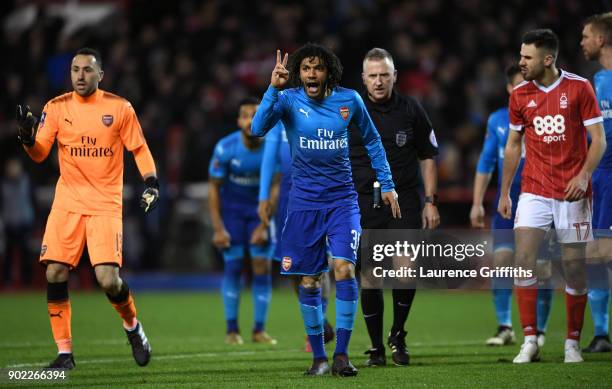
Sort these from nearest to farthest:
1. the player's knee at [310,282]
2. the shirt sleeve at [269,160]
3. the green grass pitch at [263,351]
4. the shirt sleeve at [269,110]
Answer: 1. the green grass pitch at [263,351]
2. the shirt sleeve at [269,110]
3. the player's knee at [310,282]
4. the shirt sleeve at [269,160]

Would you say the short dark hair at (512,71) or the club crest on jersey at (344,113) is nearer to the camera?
the club crest on jersey at (344,113)

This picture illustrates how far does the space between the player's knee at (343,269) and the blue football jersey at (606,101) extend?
276 centimetres

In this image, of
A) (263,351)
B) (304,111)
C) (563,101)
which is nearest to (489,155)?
(563,101)

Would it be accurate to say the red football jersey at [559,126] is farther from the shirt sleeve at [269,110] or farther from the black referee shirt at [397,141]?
the shirt sleeve at [269,110]

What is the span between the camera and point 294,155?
26.2ft

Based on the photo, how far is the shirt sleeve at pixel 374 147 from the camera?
797 centimetres

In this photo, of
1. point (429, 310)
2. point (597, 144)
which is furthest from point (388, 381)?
point (429, 310)

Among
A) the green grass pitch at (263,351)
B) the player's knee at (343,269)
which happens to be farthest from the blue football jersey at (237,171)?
the player's knee at (343,269)

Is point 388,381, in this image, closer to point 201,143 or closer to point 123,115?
point 123,115

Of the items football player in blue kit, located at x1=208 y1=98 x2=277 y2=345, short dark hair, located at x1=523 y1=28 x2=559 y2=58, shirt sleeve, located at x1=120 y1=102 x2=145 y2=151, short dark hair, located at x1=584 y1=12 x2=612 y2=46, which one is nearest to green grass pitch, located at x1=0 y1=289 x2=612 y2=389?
football player in blue kit, located at x1=208 y1=98 x2=277 y2=345

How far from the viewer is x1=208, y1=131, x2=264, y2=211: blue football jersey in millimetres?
11344

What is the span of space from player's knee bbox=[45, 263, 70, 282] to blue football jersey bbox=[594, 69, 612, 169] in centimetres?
464

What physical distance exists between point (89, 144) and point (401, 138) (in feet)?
8.58

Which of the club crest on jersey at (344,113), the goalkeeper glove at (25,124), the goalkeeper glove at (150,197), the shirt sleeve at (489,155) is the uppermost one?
the club crest on jersey at (344,113)
